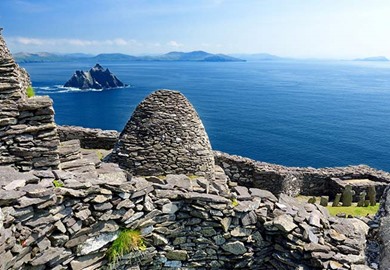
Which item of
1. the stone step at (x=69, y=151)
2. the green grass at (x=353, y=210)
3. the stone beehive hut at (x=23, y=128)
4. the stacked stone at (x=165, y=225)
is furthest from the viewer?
the green grass at (x=353, y=210)

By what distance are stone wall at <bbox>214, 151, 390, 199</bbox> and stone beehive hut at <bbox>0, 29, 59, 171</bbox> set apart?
13.0 metres

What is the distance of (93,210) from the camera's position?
6609 millimetres

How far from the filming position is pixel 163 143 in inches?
568

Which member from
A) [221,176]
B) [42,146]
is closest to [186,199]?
[42,146]

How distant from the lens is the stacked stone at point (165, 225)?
5879mm

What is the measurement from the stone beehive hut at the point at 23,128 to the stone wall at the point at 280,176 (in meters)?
13.0

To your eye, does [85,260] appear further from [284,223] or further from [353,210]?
[353,210]

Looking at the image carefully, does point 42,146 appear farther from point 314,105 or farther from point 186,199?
point 314,105

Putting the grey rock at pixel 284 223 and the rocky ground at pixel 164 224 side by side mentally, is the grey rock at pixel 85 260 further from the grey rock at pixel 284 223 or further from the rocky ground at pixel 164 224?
the grey rock at pixel 284 223

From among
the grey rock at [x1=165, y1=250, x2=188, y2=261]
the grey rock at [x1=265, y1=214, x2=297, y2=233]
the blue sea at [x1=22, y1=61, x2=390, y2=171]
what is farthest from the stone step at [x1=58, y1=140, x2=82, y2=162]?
the blue sea at [x1=22, y1=61, x2=390, y2=171]

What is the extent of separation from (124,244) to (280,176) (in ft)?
49.8

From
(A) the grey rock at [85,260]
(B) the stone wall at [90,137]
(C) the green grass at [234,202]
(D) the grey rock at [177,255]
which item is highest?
(C) the green grass at [234,202]

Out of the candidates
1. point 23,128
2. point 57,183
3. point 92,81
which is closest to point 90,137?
point 23,128

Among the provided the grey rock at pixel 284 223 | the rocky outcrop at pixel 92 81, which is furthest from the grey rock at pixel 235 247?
the rocky outcrop at pixel 92 81
